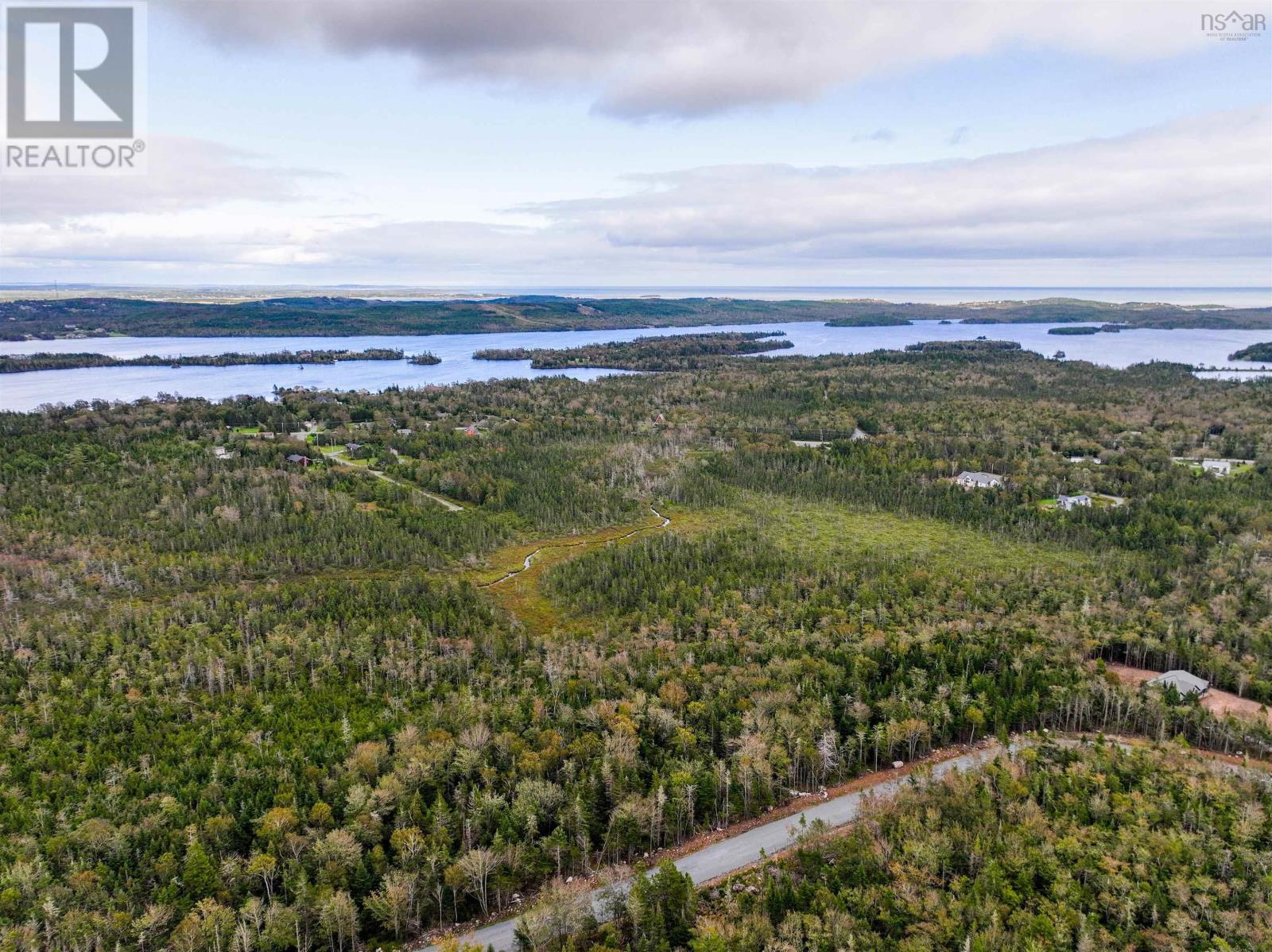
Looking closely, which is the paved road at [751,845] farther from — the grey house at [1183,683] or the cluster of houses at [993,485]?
the cluster of houses at [993,485]

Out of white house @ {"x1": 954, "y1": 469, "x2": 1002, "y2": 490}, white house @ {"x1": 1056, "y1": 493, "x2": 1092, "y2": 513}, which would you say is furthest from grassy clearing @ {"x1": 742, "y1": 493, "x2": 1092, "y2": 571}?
white house @ {"x1": 1056, "y1": 493, "x2": 1092, "y2": 513}

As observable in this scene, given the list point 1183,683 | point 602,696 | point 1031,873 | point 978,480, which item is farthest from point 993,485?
point 1031,873

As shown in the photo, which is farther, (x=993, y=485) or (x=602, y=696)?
(x=993, y=485)

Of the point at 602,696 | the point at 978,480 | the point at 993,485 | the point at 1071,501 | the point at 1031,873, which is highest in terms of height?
the point at 978,480

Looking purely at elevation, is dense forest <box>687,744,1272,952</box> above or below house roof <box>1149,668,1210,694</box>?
below

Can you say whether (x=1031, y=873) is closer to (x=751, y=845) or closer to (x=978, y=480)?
(x=751, y=845)

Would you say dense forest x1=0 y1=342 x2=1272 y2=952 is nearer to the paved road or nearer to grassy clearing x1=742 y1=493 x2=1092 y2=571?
grassy clearing x1=742 y1=493 x2=1092 y2=571
